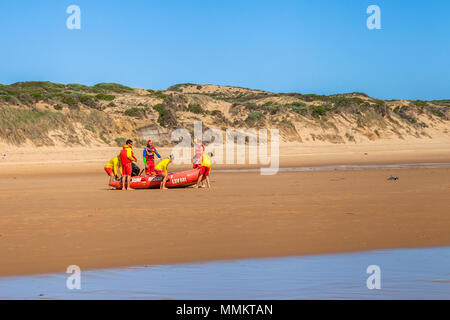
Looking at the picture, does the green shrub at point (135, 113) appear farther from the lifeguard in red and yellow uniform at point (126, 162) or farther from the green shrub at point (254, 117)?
the lifeguard in red and yellow uniform at point (126, 162)

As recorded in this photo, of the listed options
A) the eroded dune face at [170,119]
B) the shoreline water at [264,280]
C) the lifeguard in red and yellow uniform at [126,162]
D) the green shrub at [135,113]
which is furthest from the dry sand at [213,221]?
the green shrub at [135,113]

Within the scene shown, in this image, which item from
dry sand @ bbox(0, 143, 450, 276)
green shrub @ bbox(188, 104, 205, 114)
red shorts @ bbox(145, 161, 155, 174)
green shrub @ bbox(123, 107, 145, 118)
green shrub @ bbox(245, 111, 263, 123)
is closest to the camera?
dry sand @ bbox(0, 143, 450, 276)

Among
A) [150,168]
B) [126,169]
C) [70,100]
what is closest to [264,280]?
[126,169]

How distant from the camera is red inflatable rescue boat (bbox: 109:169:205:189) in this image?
17141 millimetres

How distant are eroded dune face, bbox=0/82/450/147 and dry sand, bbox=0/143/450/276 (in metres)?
18.1

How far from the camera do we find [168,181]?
17.2m

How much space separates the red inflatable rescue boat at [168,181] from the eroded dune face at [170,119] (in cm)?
1804

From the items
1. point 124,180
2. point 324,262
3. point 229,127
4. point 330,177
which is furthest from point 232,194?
point 229,127

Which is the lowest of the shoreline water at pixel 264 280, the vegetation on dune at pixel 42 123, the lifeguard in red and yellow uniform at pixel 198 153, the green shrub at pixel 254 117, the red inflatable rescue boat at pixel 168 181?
the shoreline water at pixel 264 280

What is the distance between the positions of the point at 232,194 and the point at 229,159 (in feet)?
56.9

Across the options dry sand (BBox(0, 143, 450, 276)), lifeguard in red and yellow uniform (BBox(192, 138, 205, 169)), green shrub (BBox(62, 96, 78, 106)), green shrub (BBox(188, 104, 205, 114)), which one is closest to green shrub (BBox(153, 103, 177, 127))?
green shrub (BBox(188, 104, 205, 114))

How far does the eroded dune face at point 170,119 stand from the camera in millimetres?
36312

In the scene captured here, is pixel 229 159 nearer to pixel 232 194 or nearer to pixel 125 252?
pixel 232 194

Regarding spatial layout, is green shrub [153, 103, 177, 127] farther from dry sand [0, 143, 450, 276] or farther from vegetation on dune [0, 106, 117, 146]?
dry sand [0, 143, 450, 276]
